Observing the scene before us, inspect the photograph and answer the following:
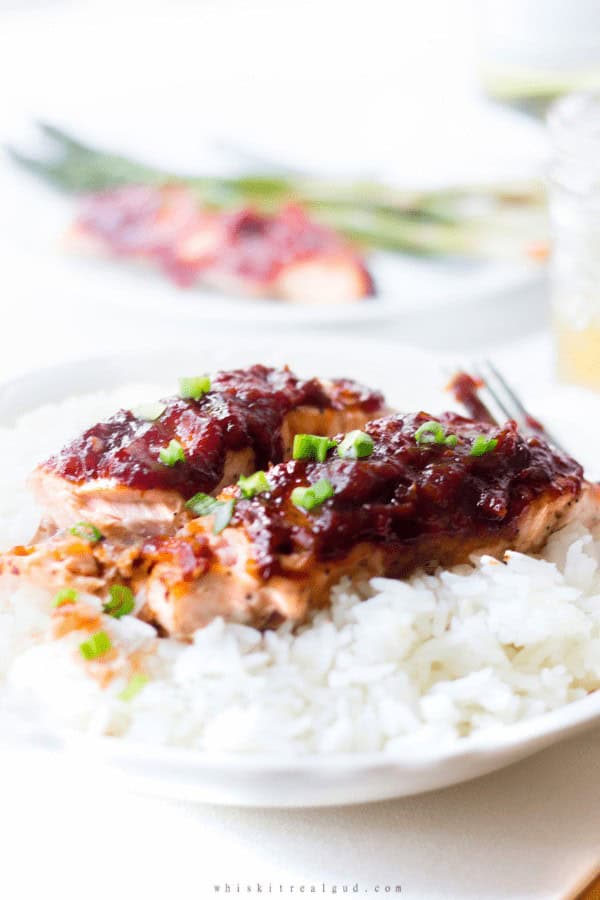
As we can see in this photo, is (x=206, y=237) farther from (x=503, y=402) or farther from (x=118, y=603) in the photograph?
(x=118, y=603)

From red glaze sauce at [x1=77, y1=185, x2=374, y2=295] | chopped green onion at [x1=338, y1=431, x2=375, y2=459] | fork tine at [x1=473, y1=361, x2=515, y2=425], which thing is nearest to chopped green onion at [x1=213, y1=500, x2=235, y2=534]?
chopped green onion at [x1=338, y1=431, x2=375, y2=459]

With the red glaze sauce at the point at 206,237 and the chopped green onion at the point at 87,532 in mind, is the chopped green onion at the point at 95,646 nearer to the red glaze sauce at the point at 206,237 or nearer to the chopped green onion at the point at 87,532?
the chopped green onion at the point at 87,532

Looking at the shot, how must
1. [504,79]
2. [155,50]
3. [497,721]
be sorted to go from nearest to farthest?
[497,721]
[504,79]
[155,50]

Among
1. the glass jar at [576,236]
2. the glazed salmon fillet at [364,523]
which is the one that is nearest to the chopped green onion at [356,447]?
the glazed salmon fillet at [364,523]

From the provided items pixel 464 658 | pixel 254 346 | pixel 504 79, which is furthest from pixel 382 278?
pixel 464 658

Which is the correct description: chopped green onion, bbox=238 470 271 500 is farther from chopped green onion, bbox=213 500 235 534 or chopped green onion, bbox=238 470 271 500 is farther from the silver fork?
→ the silver fork

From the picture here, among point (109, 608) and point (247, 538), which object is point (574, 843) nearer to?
point (247, 538)
